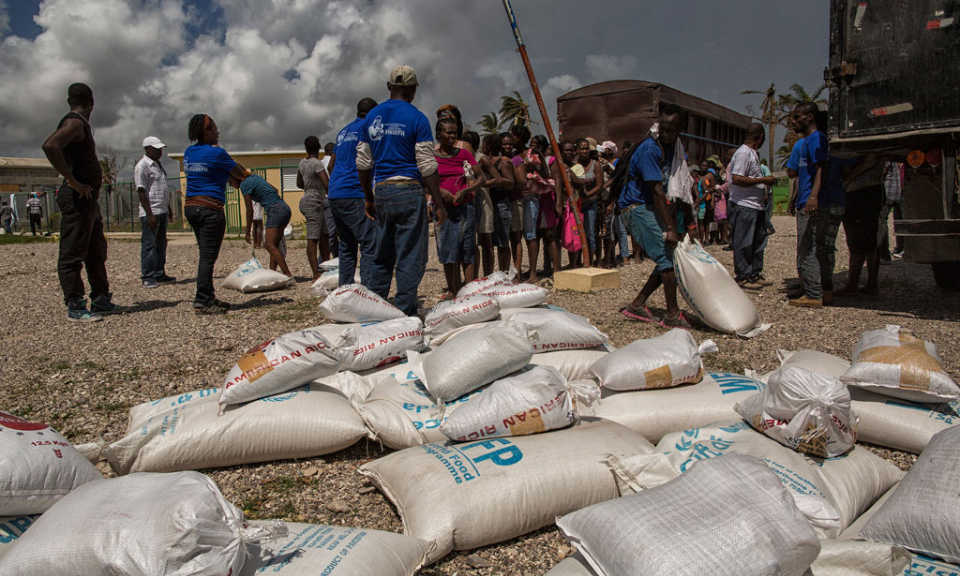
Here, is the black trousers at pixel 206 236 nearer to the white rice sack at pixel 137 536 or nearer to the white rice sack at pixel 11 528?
the white rice sack at pixel 11 528

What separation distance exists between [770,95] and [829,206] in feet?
84.1

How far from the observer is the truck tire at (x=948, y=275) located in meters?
5.88

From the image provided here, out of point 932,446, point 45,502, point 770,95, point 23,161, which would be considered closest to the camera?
point 45,502

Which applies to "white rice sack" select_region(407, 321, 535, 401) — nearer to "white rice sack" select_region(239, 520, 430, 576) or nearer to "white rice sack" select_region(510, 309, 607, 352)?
"white rice sack" select_region(510, 309, 607, 352)

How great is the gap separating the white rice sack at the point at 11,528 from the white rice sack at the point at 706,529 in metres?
1.41

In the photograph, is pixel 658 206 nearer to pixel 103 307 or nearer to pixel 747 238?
pixel 747 238

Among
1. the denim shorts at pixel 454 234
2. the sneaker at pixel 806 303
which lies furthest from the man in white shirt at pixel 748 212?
the denim shorts at pixel 454 234

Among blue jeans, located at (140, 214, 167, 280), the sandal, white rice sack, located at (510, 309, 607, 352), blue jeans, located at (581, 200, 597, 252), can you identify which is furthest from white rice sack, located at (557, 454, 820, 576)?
blue jeans, located at (140, 214, 167, 280)

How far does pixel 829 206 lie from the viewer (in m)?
4.98

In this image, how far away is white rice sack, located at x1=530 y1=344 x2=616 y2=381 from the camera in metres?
2.99

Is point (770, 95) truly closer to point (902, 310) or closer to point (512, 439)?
point (902, 310)

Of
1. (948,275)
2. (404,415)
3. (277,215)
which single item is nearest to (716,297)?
(404,415)

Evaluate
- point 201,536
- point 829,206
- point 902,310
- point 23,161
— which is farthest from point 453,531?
point 23,161

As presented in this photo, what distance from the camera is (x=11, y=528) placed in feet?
4.87
